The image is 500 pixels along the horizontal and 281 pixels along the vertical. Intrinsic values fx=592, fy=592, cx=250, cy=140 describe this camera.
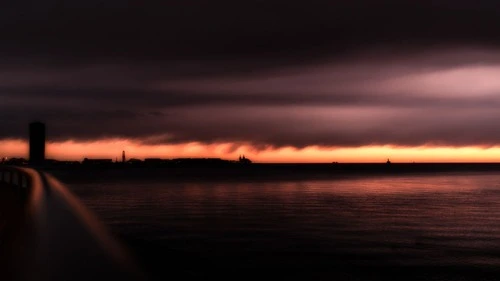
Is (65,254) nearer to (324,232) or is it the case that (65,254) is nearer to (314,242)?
(314,242)

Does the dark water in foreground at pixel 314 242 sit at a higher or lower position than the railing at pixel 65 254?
lower

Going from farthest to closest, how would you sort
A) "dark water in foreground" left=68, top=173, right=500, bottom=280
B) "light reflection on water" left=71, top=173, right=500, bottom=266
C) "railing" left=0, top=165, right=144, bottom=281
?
"light reflection on water" left=71, top=173, right=500, bottom=266
"dark water in foreground" left=68, top=173, right=500, bottom=280
"railing" left=0, top=165, right=144, bottom=281

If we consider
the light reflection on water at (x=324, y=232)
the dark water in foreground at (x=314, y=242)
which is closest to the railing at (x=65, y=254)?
the dark water in foreground at (x=314, y=242)

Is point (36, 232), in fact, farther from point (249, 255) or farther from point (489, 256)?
point (489, 256)

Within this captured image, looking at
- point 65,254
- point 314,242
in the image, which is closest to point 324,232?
point 314,242

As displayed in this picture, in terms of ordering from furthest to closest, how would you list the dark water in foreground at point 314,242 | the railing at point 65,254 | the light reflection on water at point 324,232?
the light reflection on water at point 324,232 < the dark water in foreground at point 314,242 < the railing at point 65,254

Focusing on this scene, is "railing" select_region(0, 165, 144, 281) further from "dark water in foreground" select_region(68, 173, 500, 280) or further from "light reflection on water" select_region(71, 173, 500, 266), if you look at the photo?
"light reflection on water" select_region(71, 173, 500, 266)

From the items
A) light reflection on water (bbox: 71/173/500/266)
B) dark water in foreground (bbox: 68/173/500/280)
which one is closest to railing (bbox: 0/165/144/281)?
dark water in foreground (bbox: 68/173/500/280)

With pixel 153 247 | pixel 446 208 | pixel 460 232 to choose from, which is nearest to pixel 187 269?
pixel 153 247

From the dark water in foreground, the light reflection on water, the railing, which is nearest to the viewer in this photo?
the railing

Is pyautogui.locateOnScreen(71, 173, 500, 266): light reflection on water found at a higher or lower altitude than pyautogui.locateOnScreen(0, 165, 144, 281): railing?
lower

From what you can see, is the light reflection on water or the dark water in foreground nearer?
the dark water in foreground

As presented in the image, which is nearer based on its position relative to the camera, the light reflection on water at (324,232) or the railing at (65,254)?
the railing at (65,254)

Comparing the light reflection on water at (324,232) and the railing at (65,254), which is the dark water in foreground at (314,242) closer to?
the light reflection on water at (324,232)
